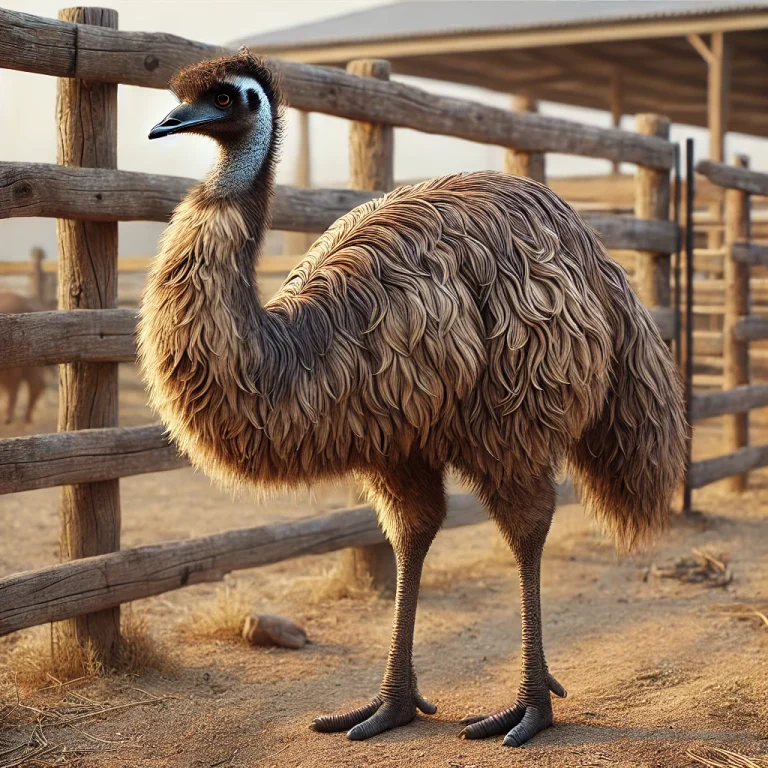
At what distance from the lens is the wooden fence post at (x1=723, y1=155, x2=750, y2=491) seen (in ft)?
26.8

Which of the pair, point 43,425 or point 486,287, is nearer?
point 486,287

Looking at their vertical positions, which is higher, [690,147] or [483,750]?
[690,147]

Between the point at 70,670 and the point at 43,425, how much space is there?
24.5 ft

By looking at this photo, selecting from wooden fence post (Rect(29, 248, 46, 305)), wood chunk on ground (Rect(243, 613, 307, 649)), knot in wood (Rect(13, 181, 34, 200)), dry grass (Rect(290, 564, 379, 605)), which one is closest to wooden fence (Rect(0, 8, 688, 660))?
knot in wood (Rect(13, 181, 34, 200))

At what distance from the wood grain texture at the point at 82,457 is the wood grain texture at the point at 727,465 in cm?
402

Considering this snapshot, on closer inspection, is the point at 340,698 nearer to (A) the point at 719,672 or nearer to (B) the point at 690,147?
(A) the point at 719,672

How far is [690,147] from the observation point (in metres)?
7.41

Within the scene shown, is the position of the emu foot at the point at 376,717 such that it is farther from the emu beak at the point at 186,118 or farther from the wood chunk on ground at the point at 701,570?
the wood chunk on ground at the point at 701,570

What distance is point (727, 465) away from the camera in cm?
786

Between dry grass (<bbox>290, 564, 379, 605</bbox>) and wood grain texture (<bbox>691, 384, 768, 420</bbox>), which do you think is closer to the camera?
dry grass (<bbox>290, 564, 379, 605</bbox>)

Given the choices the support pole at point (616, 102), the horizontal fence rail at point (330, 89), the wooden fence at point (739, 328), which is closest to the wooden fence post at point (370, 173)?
the horizontal fence rail at point (330, 89)

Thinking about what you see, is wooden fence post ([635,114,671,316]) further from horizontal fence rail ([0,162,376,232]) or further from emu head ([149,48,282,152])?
emu head ([149,48,282,152])

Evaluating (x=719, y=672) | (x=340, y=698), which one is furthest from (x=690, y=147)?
(x=340, y=698)

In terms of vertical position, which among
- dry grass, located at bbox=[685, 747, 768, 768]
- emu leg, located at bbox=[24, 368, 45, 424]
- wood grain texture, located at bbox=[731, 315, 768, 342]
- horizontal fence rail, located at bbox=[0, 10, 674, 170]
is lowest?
dry grass, located at bbox=[685, 747, 768, 768]
